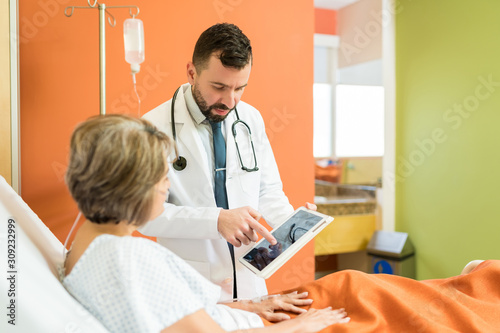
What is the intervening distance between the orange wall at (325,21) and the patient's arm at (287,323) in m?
3.66

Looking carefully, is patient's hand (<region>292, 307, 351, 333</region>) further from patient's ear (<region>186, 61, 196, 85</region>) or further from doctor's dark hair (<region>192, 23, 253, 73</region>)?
patient's ear (<region>186, 61, 196, 85</region>)

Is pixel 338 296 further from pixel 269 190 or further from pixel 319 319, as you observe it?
pixel 269 190

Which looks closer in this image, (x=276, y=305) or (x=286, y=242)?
(x=276, y=305)

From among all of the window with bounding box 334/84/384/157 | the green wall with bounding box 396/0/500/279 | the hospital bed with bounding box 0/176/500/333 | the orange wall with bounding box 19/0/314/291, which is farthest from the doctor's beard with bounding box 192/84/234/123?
the window with bounding box 334/84/384/157

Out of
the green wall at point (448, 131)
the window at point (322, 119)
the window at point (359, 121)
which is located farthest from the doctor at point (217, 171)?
the window at point (359, 121)

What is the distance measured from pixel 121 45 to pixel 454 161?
223 centimetres

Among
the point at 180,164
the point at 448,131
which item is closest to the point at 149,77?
the point at 180,164

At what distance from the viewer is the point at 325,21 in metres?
4.55

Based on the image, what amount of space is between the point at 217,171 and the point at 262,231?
1.42 ft

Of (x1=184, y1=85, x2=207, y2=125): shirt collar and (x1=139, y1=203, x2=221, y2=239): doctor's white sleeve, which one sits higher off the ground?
(x1=184, y1=85, x2=207, y2=125): shirt collar

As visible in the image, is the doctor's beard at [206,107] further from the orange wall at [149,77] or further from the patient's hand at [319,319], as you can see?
the patient's hand at [319,319]

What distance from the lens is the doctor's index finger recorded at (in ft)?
4.78

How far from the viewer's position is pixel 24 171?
2109mm

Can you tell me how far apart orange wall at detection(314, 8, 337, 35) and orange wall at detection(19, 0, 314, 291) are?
6.50 feet
